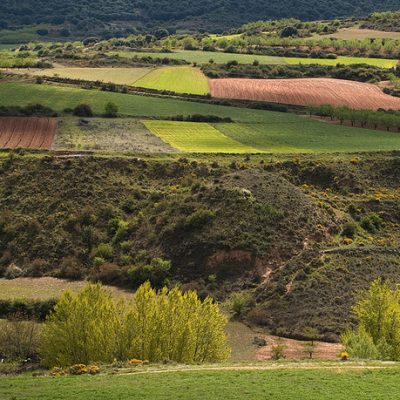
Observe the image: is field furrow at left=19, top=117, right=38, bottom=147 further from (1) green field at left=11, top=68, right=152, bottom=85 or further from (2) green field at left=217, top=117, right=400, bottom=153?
(1) green field at left=11, top=68, right=152, bottom=85

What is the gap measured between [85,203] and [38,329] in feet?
94.5

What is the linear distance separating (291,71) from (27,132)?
305ft

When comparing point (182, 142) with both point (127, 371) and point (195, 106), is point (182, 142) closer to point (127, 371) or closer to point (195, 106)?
point (195, 106)

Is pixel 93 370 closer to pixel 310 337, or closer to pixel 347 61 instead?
pixel 310 337

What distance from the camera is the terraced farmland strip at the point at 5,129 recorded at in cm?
9712

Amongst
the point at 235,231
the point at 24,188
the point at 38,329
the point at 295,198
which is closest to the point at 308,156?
the point at 295,198

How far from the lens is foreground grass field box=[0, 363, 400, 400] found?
3512 centimetres

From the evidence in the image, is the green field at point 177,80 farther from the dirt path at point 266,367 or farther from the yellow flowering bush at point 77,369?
the yellow flowering bush at point 77,369

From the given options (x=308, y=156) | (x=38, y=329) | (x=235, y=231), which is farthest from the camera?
(x=308, y=156)

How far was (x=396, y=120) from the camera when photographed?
11694cm

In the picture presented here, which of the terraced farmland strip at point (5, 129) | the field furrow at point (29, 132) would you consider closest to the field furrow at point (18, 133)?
the field furrow at point (29, 132)

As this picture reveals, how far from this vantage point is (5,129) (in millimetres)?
102062

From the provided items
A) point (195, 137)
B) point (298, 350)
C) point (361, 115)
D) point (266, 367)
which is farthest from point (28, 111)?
point (266, 367)

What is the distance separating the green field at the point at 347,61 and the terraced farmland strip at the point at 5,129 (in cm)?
10989
